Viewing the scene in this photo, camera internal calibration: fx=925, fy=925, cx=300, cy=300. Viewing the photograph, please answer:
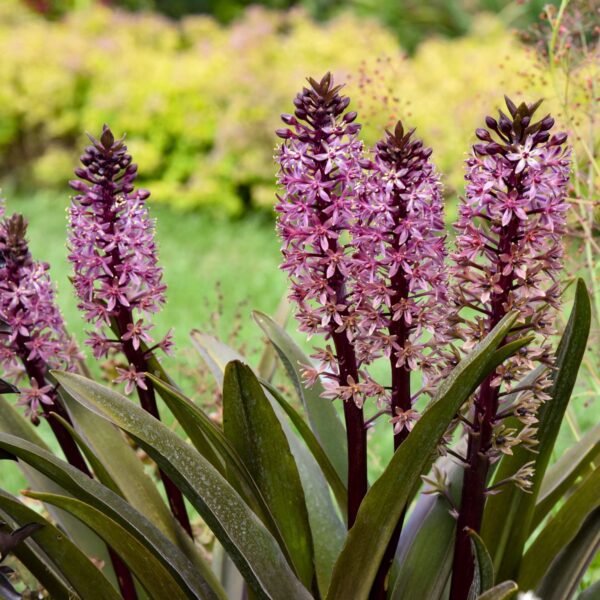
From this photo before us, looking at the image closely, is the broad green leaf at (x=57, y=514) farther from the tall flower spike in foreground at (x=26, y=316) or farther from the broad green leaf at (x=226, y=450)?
the broad green leaf at (x=226, y=450)

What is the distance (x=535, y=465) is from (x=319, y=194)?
76 cm

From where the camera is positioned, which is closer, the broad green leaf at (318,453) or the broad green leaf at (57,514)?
the broad green leaf at (318,453)

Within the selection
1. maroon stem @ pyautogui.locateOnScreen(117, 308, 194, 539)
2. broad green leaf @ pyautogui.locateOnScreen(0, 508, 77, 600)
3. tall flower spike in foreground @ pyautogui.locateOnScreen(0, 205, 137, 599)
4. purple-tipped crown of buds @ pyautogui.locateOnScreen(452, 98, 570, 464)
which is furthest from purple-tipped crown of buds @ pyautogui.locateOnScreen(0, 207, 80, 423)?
purple-tipped crown of buds @ pyautogui.locateOnScreen(452, 98, 570, 464)

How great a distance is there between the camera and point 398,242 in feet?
4.96

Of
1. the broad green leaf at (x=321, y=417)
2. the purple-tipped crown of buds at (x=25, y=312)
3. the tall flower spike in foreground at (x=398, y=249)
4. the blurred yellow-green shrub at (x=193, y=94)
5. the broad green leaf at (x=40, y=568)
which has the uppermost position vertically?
the blurred yellow-green shrub at (x=193, y=94)

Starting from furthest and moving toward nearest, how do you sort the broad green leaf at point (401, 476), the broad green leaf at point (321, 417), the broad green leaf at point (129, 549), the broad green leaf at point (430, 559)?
the broad green leaf at point (321, 417)
the broad green leaf at point (430, 559)
the broad green leaf at point (129, 549)
the broad green leaf at point (401, 476)

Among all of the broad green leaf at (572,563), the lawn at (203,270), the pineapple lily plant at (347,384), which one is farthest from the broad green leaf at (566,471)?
the lawn at (203,270)

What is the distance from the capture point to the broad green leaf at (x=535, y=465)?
1.71m

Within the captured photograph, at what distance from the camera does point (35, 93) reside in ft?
28.9

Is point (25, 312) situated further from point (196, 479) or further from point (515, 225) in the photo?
point (515, 225)

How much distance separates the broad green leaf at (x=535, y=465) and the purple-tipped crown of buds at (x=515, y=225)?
140mm

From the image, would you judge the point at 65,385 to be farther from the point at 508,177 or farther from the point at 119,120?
the point at 119,120

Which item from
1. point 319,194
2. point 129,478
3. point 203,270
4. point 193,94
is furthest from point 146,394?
point 193,94

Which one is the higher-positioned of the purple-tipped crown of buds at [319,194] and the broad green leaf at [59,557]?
the purple-tipped crown of buds at [319,194]
